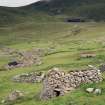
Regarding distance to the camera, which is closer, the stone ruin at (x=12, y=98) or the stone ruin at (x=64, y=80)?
the stone ruin at (x=64, y=80)

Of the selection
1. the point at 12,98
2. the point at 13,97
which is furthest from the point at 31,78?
the point at 12,98

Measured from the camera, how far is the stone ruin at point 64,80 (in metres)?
28.1

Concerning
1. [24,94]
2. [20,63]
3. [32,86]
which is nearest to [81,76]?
[24,94]

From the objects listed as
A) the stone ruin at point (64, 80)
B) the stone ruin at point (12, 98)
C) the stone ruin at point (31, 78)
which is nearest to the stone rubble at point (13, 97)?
the stone ruin at point (12, 98)

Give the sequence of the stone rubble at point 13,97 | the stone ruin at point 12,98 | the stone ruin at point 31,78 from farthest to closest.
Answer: the stone ruin at point 31,78, the stone rubble at point 13,97, the stone ruin at point 12,98

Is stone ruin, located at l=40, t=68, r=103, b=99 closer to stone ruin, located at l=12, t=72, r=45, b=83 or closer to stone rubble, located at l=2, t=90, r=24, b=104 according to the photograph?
stone rubble, located at l=2, t=90, r=24, b=104

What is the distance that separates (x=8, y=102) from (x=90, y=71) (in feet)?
19.7

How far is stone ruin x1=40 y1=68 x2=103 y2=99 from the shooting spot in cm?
2809

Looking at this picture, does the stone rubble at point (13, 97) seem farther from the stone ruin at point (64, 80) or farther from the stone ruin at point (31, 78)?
the stone ruin at point (31, 78)

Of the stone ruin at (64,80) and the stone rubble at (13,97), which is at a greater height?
the stone ruin at (64,80)

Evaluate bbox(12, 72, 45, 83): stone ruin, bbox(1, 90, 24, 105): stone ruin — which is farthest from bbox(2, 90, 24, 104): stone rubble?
bbox(12, 72, 45, 83): stone ruin

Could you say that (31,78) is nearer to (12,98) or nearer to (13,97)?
(13,97)

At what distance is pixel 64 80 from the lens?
93.7 feet

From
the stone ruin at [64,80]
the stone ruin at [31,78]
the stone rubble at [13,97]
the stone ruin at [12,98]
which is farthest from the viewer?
the stone ruin at [31,78]
